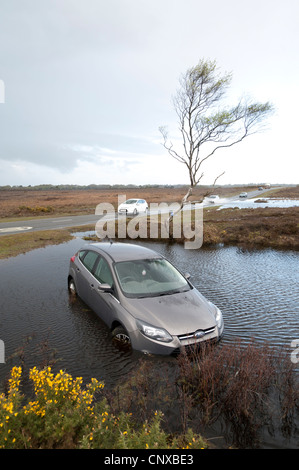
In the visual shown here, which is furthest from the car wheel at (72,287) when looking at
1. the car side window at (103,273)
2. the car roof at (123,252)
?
the car side window at (103,273)

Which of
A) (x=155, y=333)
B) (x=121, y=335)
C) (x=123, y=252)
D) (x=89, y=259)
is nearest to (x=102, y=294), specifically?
(x=121, y=335)

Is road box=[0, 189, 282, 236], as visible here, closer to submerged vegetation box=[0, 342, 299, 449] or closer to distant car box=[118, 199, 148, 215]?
distant car box=[118, 199, 148, 215]

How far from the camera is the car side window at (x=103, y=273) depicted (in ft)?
19.8

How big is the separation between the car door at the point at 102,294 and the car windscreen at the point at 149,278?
0.28 meters

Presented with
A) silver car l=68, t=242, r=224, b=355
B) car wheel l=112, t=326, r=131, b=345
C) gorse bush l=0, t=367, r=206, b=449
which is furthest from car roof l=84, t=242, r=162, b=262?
gorse bush l=0, t=367, r=206, b=449

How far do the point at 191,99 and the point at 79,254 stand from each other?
16265 millimetres

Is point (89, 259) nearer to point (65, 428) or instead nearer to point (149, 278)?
point (149, 278)

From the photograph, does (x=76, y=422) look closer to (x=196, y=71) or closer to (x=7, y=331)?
(x=7, y=331)

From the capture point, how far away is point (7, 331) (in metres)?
6.17

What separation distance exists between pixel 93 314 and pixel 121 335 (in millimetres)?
1993

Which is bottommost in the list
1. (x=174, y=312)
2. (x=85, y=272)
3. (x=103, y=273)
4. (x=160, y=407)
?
(x=160, y=407)

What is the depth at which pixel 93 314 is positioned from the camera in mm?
7082
